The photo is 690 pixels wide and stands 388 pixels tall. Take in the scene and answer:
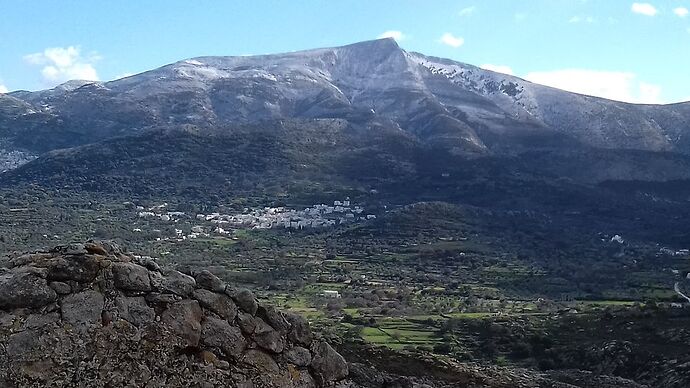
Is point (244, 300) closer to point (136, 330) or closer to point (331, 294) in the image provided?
point (136, 330)

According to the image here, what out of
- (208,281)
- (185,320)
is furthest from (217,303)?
(185,320)

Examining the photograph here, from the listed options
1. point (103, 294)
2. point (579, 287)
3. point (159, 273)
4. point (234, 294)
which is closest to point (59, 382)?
point (103, 294)

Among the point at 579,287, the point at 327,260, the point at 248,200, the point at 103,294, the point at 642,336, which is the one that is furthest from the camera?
the point at 248,200

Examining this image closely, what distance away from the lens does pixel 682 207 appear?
634ft

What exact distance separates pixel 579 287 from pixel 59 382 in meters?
96.7

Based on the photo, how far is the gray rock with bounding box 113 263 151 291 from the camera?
33.5 feet

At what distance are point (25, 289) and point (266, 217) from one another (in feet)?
508

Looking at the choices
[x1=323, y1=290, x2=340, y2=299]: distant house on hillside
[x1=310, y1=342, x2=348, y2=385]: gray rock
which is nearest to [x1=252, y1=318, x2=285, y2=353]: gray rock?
[x1=310, y1=342, x2=348, y2=385]: gray rock

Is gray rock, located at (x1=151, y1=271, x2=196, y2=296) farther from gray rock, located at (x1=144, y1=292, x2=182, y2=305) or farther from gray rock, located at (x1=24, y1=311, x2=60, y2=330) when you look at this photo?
gray rock, located at (x1=24, y1=311, x2=60, y2=330)

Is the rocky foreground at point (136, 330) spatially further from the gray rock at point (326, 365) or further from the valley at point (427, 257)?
the valley at point (427, 257)

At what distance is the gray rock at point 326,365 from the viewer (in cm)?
1190

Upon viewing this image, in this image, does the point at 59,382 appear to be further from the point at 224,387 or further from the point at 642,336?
the point at 642,336

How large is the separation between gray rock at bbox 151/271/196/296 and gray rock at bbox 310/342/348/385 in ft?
8.66

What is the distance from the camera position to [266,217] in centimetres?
16362
